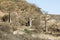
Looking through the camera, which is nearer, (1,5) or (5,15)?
(5,15)

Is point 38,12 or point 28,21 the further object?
point 38,12

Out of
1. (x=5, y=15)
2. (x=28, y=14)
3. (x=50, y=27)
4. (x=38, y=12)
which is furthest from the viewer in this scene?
(x=38, y=12)

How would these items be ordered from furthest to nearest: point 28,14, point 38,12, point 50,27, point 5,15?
point 38,12, point 28,14, point 50,27, point 5,15

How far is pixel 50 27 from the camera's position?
39.8m

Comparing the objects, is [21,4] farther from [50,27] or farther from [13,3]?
[50,27]

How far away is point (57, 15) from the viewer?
41094 millimetres

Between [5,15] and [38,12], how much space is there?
37.3ft

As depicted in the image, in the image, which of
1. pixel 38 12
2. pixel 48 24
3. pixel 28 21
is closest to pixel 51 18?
pixel 48 24

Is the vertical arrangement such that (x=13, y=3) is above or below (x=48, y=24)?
above

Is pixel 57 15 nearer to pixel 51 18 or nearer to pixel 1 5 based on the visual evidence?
pixel 51 18

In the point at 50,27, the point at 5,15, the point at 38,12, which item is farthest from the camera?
the point at 38,12

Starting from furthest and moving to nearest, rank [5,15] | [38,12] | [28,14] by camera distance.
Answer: [38,12] → [28,14] → [5,15]

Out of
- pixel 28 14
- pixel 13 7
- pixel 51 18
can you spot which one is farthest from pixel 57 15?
pixel 13 7

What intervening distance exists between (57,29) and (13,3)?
920 cm
